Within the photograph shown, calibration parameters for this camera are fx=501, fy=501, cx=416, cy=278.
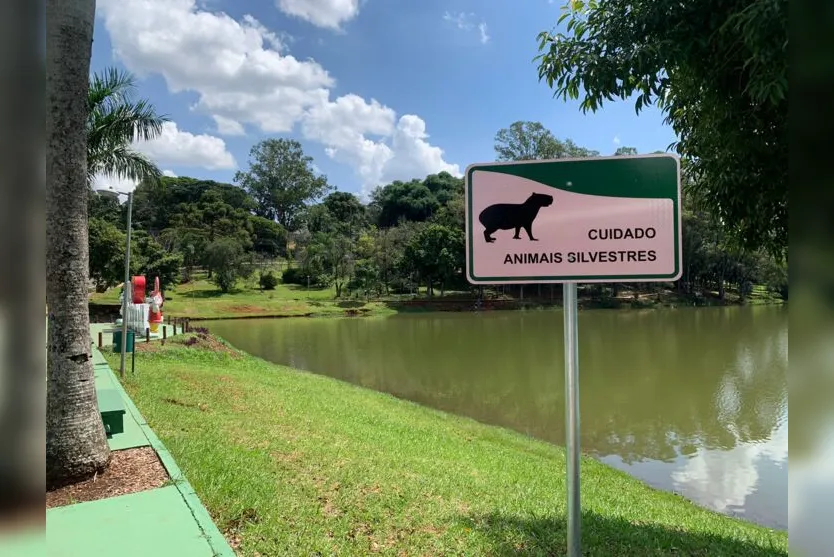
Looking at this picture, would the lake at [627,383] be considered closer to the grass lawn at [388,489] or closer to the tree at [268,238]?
the grass lawn at [388,489]

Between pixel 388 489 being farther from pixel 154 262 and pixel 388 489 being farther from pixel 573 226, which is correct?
pixel 154 262

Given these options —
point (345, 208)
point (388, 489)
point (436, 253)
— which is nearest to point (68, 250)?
point (388, 489)

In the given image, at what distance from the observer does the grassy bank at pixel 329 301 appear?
3700 centimetres

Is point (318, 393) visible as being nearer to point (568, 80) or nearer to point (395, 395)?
point (395, 395)

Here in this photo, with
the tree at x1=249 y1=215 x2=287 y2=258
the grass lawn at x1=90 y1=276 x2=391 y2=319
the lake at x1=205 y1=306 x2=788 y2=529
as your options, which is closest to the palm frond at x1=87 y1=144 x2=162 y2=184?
the lake at x1=205 y1=306 x2=788 y2=529

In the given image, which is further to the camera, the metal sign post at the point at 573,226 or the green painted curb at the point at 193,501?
the green painted curb at the point at 193,501

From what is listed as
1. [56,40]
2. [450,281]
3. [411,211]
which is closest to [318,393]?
[56,40]

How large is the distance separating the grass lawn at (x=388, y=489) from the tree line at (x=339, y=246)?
24.7m

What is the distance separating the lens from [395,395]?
1327 centimetres

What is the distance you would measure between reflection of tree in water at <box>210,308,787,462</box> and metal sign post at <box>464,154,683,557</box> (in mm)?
7923

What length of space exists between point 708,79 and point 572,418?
82.6 inches

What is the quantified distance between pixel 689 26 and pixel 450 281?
40.4 metres

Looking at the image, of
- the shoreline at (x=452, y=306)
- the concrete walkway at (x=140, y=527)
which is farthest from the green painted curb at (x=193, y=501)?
the shoreline at (x=452, y=306)

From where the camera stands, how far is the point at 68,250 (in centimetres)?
362
